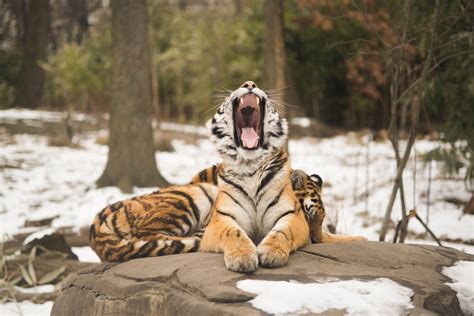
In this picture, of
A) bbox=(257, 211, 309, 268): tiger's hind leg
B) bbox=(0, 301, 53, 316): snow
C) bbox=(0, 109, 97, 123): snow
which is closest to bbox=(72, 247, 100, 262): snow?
bbox=(0, 301, 53, 316): snow

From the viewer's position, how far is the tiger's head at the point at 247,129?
3611 millimetres

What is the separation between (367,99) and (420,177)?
24.8 ft

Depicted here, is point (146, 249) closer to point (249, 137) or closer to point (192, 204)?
point (192, 204)

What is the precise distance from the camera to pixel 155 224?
4012 mm

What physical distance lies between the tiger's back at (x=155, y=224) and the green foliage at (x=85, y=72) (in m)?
16.1

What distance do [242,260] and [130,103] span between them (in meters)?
6.24

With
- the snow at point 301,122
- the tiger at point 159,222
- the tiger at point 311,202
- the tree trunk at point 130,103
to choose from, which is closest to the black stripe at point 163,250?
the tiger at point 159,222

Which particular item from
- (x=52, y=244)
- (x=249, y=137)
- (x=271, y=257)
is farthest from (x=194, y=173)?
(x=271, y=257)

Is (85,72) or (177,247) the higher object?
(85,72)

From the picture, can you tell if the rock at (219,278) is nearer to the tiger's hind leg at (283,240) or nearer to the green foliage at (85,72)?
the tiger's hind leg at (283,240)

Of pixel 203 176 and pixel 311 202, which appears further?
pixel 203 176

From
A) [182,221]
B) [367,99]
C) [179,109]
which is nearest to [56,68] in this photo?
[179,109]

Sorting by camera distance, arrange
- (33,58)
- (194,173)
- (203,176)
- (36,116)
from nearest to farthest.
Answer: (203,176), (194,173), (36,116), (33,58)

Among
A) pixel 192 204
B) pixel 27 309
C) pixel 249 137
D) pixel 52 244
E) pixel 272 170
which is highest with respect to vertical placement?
pixel 249 137
